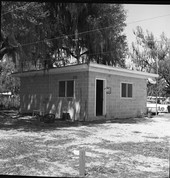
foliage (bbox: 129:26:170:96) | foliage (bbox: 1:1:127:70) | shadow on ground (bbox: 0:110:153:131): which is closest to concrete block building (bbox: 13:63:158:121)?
shadow on ground (bbox: 0:110:153:131)

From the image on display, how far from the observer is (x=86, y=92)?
12484 mm

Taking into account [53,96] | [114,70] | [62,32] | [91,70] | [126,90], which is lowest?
[53,96]

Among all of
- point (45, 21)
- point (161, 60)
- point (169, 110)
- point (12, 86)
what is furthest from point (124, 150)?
point (12, 86)

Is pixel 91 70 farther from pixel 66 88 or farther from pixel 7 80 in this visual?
pixel 7 80

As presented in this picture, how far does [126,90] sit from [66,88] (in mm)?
3789

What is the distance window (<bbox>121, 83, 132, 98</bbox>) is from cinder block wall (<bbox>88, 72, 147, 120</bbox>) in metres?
0.19

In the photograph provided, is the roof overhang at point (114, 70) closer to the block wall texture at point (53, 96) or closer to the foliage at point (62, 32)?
the block wall texture at point (53, 96)

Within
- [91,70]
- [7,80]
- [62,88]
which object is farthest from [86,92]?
[7,80]

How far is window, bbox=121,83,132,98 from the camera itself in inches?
582

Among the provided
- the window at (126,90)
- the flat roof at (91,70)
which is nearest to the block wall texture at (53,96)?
the flat roof at (91,70)

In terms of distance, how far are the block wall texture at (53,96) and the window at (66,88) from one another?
0.57ft

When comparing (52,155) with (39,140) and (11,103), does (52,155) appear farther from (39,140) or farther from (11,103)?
(11,103)

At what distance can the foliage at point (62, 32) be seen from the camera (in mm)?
9133

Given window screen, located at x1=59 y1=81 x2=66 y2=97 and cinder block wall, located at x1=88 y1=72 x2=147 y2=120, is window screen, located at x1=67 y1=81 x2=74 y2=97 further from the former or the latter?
cinder block wall, located at x1=88 y1=72 x2=147 y2=120
